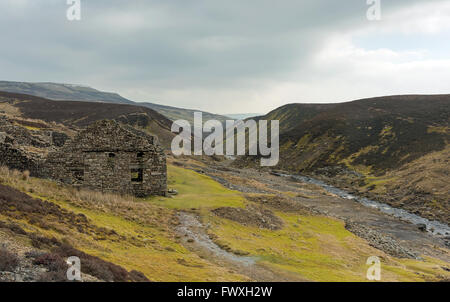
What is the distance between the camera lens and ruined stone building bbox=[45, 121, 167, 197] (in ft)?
83.3

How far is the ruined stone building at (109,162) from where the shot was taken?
25391mm

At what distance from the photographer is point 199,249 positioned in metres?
17.7

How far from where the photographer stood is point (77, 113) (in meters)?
121

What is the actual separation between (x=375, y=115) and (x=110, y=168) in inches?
4270

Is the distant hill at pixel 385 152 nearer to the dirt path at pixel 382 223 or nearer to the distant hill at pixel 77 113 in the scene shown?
the dirt path at pixel 382 223

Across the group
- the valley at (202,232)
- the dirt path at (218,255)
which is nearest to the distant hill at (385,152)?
the valley at (202,232)

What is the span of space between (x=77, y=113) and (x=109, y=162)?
355 feet

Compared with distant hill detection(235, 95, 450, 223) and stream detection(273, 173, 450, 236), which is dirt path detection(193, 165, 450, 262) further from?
distant hill detection(235, 95, 450, 223)

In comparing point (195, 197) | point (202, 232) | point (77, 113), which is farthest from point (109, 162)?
point (77, 113)

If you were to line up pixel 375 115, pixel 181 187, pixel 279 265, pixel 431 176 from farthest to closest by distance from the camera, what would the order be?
1. pixel 375 115
2. pixel 431 176
3. pixel 181 187
4. pixel 279 265

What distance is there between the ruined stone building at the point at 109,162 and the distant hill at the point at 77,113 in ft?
264

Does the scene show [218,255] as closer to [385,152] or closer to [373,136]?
[385,152]
